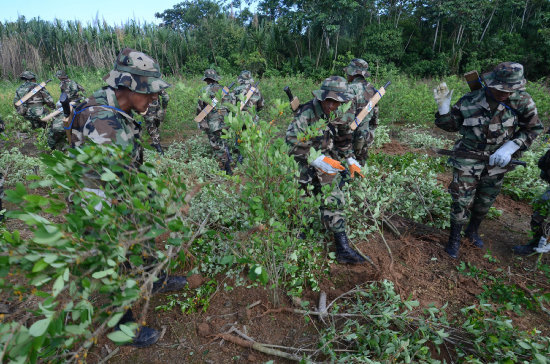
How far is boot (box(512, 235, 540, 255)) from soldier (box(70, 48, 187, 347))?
12.1 feet

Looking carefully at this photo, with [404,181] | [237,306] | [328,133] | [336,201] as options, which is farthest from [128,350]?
[404,181]

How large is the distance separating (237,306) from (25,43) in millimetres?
22010

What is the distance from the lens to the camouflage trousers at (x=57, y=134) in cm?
496

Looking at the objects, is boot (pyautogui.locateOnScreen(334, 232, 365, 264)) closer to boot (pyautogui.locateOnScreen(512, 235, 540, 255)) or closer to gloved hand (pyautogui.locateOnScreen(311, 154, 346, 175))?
gloved hand (pyautogui.locateOnScreen(311, 154, 346, 175))

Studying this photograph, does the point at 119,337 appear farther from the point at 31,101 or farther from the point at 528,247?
the point at 31,101

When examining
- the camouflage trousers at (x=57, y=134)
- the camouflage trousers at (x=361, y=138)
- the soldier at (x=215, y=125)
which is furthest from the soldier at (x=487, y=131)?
the camouflage trousers at (x=57, y=134)

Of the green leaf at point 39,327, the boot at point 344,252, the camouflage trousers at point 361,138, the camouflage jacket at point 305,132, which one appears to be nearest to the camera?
the green leaf at point 39,327

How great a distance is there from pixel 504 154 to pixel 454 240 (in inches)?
40.6

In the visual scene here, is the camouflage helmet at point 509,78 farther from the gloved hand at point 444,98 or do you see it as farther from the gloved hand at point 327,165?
the gloved hand at point 327,165

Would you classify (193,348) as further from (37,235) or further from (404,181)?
(404,181)

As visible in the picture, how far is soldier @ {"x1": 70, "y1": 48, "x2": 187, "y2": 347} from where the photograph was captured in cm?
207

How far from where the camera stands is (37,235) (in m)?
1.02

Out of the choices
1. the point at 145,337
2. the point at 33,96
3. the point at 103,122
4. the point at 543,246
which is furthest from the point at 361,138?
the point at 33,96

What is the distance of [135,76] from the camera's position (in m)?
2.18
